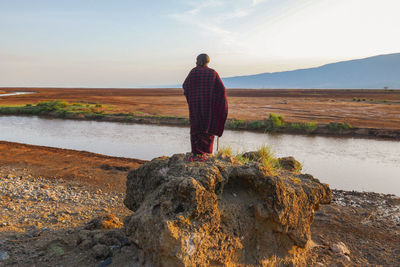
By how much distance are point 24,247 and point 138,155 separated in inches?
351

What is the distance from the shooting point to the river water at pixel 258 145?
10039 mm

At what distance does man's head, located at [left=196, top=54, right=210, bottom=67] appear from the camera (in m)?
4.43

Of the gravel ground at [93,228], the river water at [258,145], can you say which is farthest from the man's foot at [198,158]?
the river water at [258,145]

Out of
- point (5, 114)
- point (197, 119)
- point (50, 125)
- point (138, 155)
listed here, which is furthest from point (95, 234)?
point (5, 114)

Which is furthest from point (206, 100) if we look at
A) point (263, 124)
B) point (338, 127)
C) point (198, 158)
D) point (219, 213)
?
point (338, 127)

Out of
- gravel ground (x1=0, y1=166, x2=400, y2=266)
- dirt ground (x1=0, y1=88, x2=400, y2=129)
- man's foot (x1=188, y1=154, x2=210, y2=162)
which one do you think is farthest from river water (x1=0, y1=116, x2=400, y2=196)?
dirt ground (x1=0, y1=88, x2=400, y2=129)

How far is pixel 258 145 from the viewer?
46.6 feet

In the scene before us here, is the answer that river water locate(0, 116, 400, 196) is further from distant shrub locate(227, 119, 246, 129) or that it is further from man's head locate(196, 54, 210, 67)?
man's head locate(196, 54, 210, 67)

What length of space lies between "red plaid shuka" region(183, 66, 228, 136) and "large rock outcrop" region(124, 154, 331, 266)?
57 centimetres

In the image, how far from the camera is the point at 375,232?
5.47 m

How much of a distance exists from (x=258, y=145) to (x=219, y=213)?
1126 centimetres

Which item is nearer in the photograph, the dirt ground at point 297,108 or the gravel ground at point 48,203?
the gravel ground at point 48,203

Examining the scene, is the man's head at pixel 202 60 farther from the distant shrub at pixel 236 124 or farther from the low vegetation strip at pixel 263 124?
the distant shrub at pixel 236 124

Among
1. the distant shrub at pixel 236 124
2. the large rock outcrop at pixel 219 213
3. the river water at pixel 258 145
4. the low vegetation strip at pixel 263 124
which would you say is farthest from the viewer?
the distant shrub at pixel 236 124
